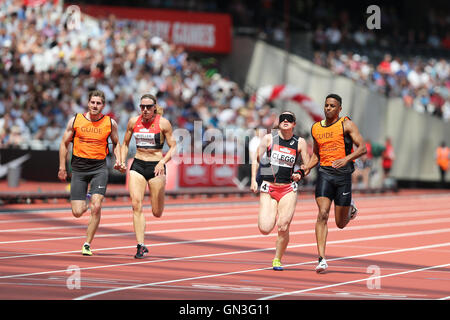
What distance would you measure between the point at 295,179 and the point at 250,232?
254 inches

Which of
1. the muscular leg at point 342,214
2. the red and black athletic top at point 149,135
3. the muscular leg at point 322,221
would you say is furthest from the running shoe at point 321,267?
the red and black athletic top at point 149,135

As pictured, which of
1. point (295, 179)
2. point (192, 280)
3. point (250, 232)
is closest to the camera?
point (192, 280)

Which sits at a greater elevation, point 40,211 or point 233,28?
point 233,28

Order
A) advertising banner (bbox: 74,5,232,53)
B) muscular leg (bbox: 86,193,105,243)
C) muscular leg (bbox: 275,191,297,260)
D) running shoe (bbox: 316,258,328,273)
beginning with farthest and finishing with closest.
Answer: advertising banner (bbox: 74,5,232,53)
muscular leg (bbox: 86,193,105,243)
muscular leg (bbox: 275,191,297,260)
running shoe (bbox: 316,258,328,273)

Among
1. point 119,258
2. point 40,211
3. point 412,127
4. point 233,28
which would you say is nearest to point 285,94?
point 412,127

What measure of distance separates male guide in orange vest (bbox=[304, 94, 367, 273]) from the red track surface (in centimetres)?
83

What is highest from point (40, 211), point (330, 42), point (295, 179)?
point (330, 42)

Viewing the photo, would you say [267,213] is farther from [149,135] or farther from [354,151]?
[149,135]

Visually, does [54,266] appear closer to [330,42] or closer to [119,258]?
[119,258]

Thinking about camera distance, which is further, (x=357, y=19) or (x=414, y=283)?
(x=357, y=19)

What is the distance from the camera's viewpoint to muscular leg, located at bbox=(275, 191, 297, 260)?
12.6m

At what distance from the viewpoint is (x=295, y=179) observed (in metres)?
12.3

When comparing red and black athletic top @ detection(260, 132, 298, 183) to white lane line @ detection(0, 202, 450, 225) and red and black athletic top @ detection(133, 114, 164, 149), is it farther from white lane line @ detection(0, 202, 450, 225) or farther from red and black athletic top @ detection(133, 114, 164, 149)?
white lane line @ detection(0, 202, 450, 225)

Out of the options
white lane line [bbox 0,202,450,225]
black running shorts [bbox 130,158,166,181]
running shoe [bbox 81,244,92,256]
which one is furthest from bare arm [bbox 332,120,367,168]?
white lane line [bbox 0,202,450,225]
